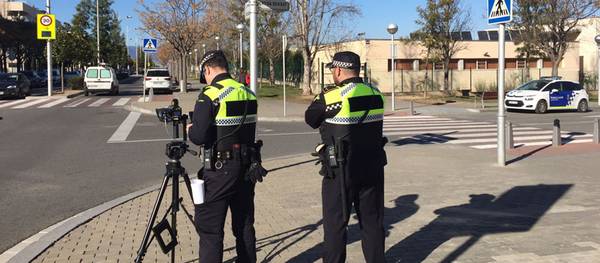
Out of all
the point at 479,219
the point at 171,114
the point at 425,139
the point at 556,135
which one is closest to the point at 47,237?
the point at 171,114

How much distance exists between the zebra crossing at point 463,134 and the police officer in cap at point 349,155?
29.3 ft

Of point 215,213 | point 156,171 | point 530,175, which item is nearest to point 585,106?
point 530,175

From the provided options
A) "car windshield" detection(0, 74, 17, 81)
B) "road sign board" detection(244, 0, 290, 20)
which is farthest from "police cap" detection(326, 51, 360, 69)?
"car windshield" detection(0, 74, 17, 81)

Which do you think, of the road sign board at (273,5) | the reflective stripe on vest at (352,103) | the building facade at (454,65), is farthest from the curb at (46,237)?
the building facade at (454,65)

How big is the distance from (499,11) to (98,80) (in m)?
30.1

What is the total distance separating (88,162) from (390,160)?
17.9 ft

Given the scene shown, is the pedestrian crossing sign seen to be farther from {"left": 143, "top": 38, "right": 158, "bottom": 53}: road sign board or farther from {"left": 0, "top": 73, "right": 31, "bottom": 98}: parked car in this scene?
{"left": 0, "top": 73, "right": 31, "bottom": 98}: parked car

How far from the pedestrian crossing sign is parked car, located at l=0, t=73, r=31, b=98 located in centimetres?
2803

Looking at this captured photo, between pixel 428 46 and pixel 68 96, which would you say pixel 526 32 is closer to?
pixel 428 46

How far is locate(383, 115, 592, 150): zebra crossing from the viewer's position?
45.8 ft

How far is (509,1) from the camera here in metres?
9.47

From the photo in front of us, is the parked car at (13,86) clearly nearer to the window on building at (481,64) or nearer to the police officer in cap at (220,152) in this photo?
the window on building at (481,64)

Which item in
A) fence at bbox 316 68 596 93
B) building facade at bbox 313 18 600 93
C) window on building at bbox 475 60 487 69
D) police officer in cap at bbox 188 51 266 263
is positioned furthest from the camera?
window on building at bbox 475 60 487 69

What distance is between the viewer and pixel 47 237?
18.8 ft
